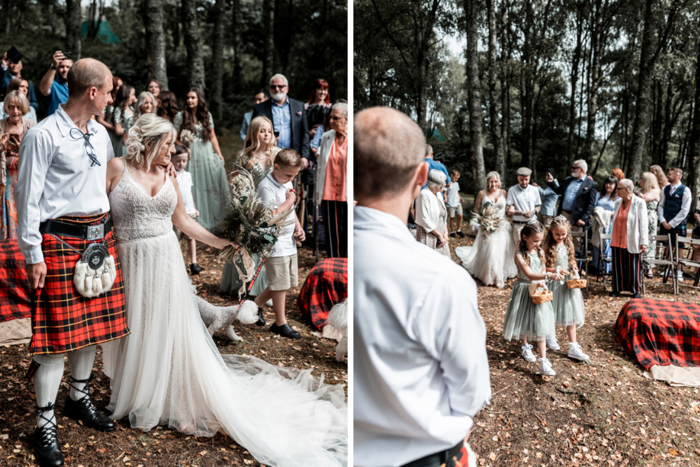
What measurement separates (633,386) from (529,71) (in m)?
2.39

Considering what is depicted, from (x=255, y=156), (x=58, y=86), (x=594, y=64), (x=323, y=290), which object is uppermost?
(x=594, y=64)

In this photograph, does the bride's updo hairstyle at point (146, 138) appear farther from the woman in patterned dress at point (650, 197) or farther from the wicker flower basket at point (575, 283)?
the woman in patterned dress at point (650, 197)

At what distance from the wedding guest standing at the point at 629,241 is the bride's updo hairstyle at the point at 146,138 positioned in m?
4.26

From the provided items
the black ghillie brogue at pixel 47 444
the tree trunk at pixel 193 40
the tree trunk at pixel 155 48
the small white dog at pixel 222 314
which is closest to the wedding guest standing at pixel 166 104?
Answer: the tree trunk at pixel 155 48

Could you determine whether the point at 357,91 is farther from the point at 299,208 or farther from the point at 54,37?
the point at 54,37

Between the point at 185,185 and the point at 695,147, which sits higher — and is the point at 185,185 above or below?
below

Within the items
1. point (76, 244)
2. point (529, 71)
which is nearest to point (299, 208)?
point (529, 71)

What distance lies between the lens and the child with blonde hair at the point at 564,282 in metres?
3.63

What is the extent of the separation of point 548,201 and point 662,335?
2876 millimetres

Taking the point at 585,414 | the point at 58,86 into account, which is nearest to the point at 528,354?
the point at 585,414

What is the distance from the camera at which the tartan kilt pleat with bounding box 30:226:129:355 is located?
6.25 ft

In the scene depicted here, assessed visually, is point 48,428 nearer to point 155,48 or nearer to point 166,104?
point 166,104

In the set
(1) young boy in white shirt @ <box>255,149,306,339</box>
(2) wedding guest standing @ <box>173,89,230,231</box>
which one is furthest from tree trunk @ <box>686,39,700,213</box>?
(2) wedding guest standing @ <box>173,89,230,231</box>

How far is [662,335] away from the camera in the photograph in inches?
151
